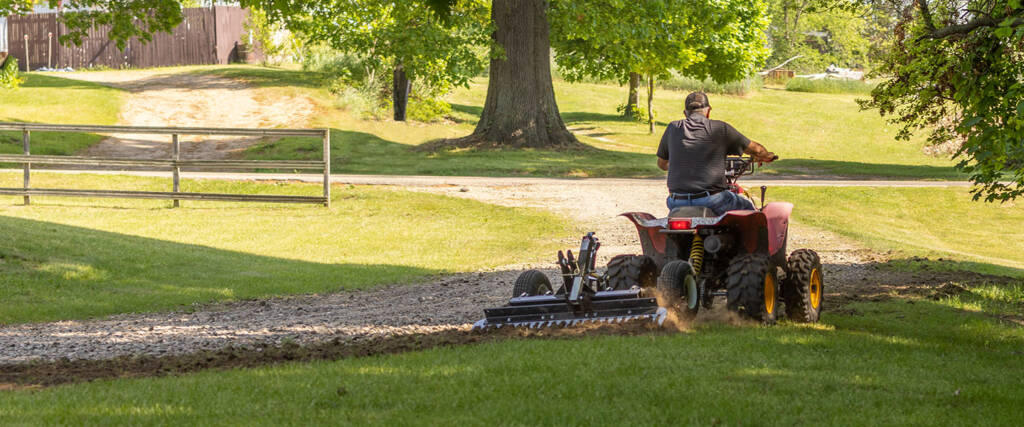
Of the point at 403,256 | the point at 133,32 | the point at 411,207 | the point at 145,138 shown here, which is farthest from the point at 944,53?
the point at 145,138

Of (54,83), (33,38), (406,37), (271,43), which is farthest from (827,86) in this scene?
(33,38)

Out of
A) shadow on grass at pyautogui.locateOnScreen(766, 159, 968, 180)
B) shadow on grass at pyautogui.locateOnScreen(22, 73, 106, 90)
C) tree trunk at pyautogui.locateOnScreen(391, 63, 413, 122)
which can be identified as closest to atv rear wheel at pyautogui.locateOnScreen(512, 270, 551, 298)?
shadow on grass at pyautogui.locateOnScreen(766, 159, 968, 180)

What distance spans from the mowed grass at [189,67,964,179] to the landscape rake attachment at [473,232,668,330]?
18940 mm

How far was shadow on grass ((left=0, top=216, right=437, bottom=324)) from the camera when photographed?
10789 millimetres

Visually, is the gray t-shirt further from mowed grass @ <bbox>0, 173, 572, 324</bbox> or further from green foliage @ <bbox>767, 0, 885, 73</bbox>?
green foliage @ <bbox>767, 0, 885, 73</bbox>

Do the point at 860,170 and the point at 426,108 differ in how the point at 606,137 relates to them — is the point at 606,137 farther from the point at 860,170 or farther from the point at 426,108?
the point at 860,170

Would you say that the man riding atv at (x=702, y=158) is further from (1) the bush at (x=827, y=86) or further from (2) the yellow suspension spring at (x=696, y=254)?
(1) the bush at (x=827, y=86)

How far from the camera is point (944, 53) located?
432 inches

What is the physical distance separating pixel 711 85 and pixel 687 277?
54.5 metres

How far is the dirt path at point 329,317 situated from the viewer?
8188 mm

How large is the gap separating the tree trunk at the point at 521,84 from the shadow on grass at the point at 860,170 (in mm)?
6905

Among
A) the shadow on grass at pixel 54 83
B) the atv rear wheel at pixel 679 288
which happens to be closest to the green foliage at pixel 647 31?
the atv rear wheel at pixel 679 288

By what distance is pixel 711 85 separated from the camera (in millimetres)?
60938

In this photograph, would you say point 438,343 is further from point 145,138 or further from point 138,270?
point 145,138
